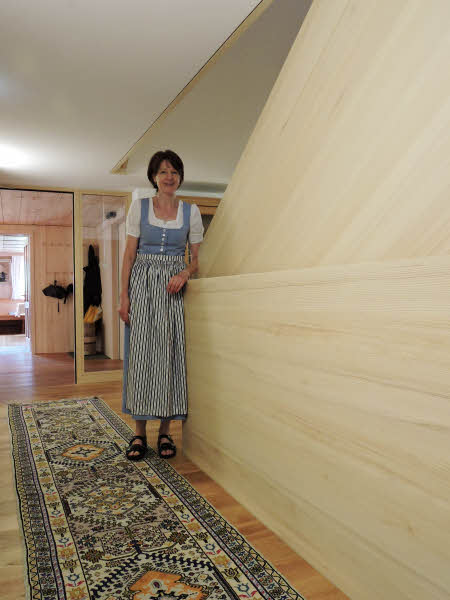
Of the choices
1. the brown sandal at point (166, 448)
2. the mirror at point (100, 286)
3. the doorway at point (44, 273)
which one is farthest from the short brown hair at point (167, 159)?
the doorway at point (44, 273)

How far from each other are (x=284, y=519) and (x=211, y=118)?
2.89 meters

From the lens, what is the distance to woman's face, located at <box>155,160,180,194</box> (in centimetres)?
228

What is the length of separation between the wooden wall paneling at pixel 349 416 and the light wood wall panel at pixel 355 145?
118mm

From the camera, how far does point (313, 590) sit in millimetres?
1279

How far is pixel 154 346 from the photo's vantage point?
2.24m

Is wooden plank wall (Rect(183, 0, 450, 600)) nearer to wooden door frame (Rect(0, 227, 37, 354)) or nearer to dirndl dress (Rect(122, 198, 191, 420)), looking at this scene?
dirndl dress (Rect(122, 198, 191, 420))

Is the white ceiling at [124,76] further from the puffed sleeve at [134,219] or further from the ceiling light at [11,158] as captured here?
the puffed sleeve at [134,219]

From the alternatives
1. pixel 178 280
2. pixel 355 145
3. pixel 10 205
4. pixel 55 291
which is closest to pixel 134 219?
pixel 178 280

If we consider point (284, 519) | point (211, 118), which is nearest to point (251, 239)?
point (284, 519)

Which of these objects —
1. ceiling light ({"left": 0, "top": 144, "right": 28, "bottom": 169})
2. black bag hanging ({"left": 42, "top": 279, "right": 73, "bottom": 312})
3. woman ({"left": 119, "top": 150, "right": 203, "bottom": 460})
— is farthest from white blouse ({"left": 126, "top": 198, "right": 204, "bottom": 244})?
black bag hanging ({"left": 42, "top": 279, "right": 73, "bottom": 312})

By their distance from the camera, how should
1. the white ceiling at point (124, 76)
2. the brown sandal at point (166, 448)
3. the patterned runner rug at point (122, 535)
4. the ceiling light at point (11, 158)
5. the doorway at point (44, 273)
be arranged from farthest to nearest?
1. the doorway at point (44, 273)
2. the ceiling light at point (11, 158)
3. the brown sandal at point (166, 448)
4. the white ceiling at point (124, 76)
5. the patterned runner rug at point (122, 535)

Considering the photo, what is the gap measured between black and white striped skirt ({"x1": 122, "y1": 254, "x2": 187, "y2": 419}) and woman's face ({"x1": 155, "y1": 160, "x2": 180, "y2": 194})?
303 mm

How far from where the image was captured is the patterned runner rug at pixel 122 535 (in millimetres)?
1306

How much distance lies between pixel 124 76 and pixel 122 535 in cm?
211
